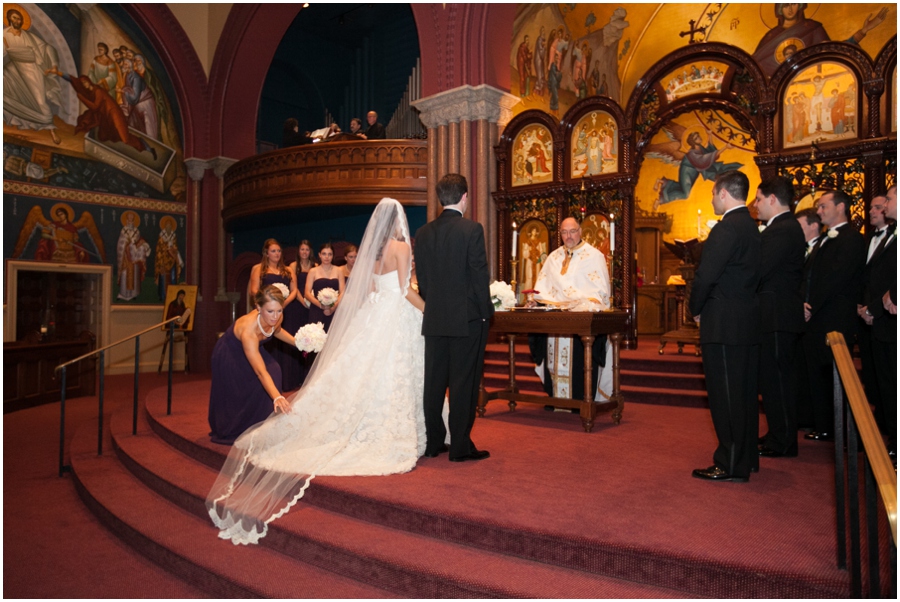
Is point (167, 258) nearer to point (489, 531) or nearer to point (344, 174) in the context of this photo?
point (344, 174)

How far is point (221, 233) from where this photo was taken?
49.6 ft

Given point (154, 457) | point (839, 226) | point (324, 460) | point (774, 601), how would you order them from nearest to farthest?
point (774, 601) → point (324, 460) → point (839, 226) → point (154, 457)

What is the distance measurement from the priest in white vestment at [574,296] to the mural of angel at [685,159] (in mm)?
8864

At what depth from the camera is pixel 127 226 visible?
14.0 meters

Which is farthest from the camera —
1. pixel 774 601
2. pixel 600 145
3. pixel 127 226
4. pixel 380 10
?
pixel 380 10

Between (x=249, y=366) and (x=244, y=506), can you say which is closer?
(x=244, y=506)

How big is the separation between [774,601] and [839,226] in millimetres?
3635

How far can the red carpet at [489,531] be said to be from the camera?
297cm

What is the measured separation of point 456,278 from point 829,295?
121 inches

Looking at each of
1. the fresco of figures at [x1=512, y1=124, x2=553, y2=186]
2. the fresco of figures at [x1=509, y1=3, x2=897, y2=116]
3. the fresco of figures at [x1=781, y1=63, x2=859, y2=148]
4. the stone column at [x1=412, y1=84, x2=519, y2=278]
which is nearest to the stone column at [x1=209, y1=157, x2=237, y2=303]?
the stone column at [x1=412, y1=84, x2=519, y2=278]

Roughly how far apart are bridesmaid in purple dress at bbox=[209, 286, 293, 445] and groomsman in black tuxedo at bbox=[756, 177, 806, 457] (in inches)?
144

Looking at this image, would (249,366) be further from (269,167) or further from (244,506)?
(269,167)

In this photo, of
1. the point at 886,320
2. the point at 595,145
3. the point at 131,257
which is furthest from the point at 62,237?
the point at 886,320

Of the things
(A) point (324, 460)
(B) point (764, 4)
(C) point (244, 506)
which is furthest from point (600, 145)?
(C) point (244, 506)
